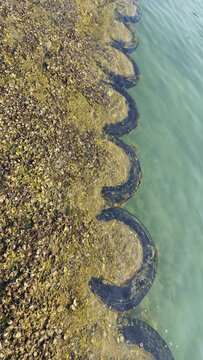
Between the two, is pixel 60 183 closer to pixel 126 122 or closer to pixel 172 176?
pixel 126 122

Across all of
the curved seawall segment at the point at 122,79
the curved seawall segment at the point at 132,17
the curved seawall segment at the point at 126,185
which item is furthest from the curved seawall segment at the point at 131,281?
the curved seawall segment at the point at 132,17

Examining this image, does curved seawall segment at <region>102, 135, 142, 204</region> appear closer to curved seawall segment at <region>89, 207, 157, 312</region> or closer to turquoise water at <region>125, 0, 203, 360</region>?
turquoise water at <region>125, 0, 203, 360</region>

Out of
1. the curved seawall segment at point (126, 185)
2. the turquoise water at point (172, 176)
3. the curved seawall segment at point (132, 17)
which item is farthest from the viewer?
the curved seawall segment at point (132, 17)

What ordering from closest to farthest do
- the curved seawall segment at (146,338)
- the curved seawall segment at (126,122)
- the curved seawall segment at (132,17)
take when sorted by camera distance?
the curved seawall segment at (146,338), the curved seawall segment at (126,122), the curved seawall segment at (132,17)

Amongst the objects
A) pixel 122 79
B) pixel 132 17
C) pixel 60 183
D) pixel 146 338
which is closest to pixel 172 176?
pixel 60 183

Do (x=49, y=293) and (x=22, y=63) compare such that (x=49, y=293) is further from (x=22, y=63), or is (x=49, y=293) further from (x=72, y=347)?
(x=22, y=63)

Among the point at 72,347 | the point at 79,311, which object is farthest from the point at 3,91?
the point at 72,347

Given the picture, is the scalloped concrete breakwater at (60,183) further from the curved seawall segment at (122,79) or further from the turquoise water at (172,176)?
the turquoise water at (172,176)
